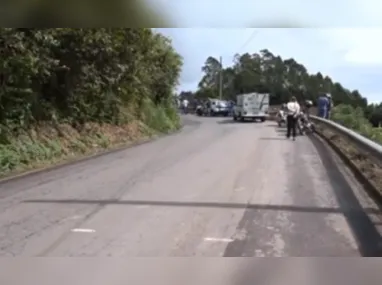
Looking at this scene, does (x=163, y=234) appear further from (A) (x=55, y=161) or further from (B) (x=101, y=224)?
(A) (x=55, y=161)

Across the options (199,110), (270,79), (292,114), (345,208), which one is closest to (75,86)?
(270,79)

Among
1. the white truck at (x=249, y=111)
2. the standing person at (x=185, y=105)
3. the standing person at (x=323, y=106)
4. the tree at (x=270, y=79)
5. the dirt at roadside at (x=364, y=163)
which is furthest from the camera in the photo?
the white truck at (x=249, y=111)

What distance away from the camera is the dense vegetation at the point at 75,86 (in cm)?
1105

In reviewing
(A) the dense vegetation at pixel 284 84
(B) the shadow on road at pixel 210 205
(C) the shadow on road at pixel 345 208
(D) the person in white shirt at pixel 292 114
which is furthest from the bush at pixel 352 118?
(B) the shadow on road at pixel 210 205

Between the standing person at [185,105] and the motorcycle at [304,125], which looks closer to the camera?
the motorcycle at [304,125]

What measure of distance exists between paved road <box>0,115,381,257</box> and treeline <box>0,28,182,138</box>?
7.64 feet

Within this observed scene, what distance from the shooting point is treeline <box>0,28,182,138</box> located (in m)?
11.2

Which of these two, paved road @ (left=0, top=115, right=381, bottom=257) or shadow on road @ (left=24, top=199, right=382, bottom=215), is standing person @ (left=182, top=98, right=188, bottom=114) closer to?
paved road @ (left=0, top=115, right=381, bottom=257)

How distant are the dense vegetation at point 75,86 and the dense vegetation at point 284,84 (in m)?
1.56

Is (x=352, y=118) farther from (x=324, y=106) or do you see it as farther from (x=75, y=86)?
(x=75, y=86)

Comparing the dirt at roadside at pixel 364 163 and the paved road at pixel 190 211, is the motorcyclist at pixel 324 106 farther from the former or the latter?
the paved road at pixel 190 211

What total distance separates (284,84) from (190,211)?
32.4ft

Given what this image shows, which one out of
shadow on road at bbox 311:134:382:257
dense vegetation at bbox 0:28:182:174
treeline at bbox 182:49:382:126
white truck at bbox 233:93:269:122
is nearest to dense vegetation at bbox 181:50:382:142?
treeline at bbox 182:49:382:126

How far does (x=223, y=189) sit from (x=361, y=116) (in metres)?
12.6
